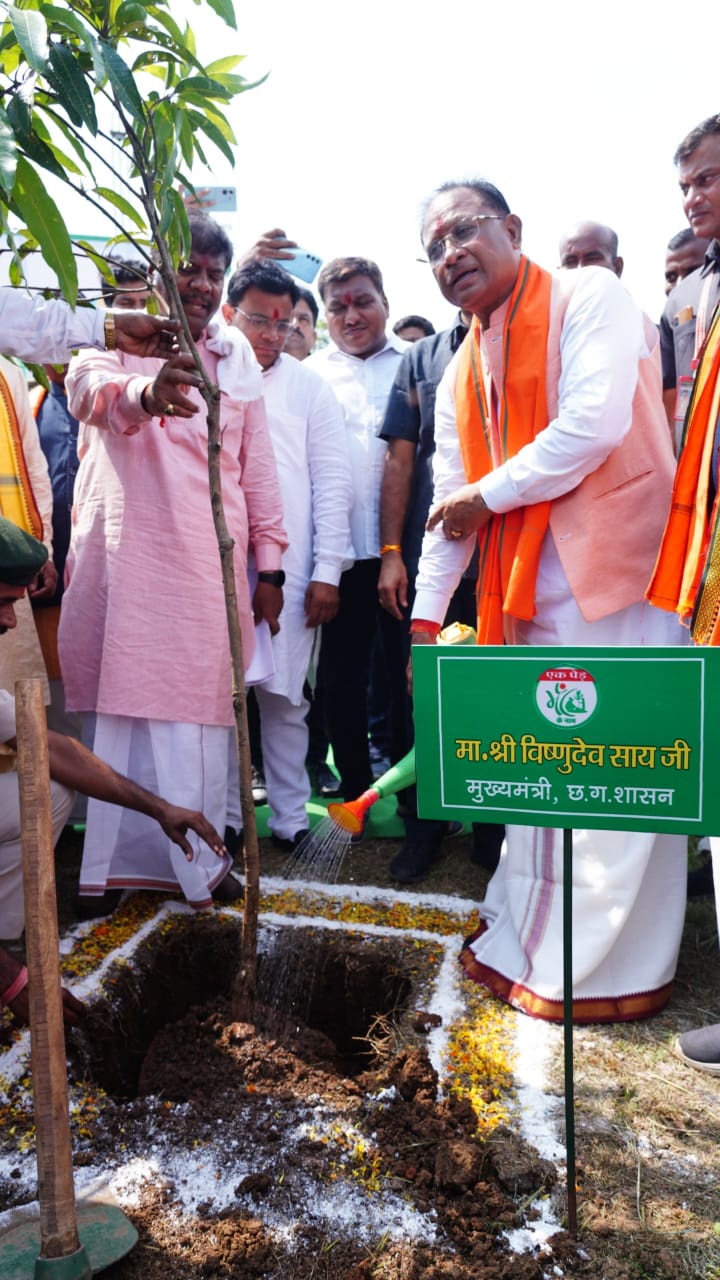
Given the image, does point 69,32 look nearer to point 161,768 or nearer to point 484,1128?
point 161,768

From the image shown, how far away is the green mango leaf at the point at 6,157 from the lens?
4.79 feet

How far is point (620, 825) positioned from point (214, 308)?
7.80 feet

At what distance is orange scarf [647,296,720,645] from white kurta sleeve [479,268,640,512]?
0.19 metres

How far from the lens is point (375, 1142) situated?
202cm

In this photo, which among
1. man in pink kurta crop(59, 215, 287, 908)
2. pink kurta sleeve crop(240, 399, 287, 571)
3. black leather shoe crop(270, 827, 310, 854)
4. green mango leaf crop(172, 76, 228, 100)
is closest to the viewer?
green mango leaf crop(172, 76, 228, 100)

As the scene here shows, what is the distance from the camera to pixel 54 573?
3639 mm

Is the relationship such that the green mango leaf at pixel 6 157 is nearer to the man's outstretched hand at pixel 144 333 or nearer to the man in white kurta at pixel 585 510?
the man's outstretched hand at pixel 144 333

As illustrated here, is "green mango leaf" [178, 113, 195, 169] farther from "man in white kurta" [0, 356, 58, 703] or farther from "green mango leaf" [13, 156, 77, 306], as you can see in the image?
"man in white kurta" [0, 356, 58, 703]

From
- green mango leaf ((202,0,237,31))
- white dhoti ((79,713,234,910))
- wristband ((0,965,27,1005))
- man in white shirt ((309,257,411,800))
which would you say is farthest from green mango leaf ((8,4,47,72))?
man in white shirt ((309,257,411,800))

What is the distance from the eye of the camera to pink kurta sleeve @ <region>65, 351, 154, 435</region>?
2773 millimetres

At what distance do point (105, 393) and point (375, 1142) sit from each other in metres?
2.26

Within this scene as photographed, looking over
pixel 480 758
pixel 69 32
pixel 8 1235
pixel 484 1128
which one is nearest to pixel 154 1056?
pixel 8 1235

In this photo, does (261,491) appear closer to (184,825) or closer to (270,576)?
(270,576)

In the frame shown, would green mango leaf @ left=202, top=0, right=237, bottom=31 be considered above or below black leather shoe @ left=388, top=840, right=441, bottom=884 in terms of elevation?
above
